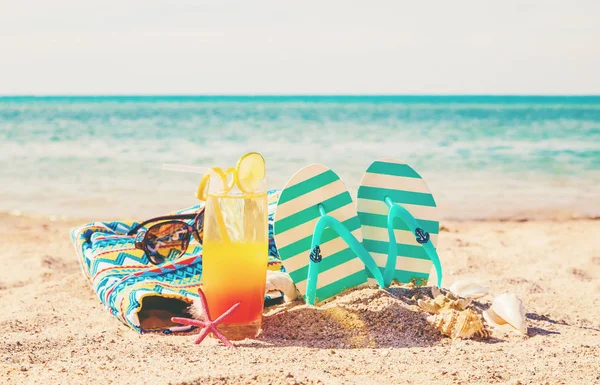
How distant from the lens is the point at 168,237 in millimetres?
3191

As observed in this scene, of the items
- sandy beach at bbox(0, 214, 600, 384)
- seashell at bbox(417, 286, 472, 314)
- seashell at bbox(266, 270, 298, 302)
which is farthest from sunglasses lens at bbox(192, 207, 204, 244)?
seashell at bbox(417, 286, 472, 314)

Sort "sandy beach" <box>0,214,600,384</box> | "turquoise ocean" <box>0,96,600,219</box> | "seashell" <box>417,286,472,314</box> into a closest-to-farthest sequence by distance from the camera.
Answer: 1. "sandy beach" <box>0,214,600,384</box>
2. "seashell" <box>417,286,472,314</box>
3. "turquoise ocean" <box>0,96,600,219</box>

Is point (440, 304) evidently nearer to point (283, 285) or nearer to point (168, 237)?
point (283, 285)

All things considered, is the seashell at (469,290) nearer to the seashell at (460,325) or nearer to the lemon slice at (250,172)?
the seashell at (460,325)

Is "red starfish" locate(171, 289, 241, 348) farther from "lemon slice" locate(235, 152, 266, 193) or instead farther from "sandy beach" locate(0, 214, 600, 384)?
"lemon slice" locate(235, 152, 266, 193)

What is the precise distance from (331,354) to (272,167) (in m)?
8.80

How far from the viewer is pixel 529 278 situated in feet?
12.9

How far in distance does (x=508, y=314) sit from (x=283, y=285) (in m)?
0.99

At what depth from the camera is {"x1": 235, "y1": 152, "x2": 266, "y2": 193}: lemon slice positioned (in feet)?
8.12

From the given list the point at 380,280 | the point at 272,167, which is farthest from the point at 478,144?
the point at 380,280

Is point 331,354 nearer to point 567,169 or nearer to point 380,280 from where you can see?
point 380,280

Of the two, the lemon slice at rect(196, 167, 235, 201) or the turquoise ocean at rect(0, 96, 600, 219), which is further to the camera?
the turquoise ocean at rect(0, 96, 600, 219)

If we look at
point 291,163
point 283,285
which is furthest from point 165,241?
point 291,163

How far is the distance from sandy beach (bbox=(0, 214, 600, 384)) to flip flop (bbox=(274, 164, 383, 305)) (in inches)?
4.2
